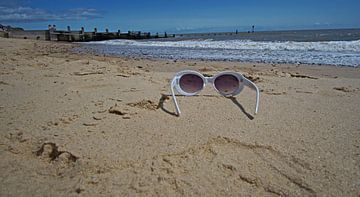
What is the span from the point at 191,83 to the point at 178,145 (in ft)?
3.73

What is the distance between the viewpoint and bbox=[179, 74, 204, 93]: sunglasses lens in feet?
8.84

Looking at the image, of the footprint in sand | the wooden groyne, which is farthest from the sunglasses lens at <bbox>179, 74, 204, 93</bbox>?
the wooden groyne

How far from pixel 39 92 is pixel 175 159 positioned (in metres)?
2.26

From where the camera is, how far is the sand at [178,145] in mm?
1327

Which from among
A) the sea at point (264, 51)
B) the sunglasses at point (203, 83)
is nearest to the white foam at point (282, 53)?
the sea at point (264, 51)

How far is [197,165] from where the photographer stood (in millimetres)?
1483

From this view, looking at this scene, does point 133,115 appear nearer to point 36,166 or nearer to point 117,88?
point 36,166

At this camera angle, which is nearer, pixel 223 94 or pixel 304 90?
pixel 223 94

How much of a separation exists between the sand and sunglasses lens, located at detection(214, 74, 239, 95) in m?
0.11

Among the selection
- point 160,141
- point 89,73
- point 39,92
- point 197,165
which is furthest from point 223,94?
point 89,73

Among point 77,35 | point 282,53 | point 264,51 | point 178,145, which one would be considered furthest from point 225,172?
point 77,35

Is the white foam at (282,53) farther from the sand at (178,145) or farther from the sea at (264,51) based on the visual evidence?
the sand at (178,145)

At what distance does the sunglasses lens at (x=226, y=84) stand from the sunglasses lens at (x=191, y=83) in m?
0.17

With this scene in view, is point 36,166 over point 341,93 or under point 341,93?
under
